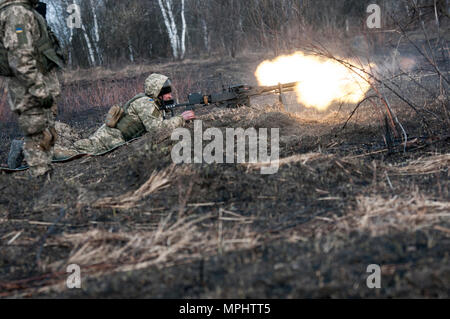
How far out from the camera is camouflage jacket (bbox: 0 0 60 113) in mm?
4516

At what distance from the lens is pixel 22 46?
178 inches

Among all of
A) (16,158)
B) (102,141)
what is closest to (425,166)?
(102,141)

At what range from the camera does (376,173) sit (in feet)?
13.9

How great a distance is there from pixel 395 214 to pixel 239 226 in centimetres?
117

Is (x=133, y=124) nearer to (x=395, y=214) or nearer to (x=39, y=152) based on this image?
(x=39, y=152)

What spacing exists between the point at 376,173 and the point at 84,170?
138 inches

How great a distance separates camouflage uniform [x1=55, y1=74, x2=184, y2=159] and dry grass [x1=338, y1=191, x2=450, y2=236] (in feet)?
11.2

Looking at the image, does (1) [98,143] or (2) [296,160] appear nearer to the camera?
(2) [296,160]

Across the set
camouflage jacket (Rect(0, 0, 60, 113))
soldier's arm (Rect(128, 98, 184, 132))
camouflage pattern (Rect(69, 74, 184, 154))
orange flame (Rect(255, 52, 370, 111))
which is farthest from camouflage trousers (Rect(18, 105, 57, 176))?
orange flame (Rect(255, 52, 370, 111))

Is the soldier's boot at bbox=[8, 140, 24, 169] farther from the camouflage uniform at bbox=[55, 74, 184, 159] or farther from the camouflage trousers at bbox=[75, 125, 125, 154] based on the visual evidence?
the camouflage trousers at bbox=[75, 125, 125, 154]

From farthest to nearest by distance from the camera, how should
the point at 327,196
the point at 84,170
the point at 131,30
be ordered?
the point at 131,30 < the point at 84,170 < the point at 327,196

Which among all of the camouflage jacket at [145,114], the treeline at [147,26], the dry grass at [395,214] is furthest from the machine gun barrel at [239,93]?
the treeline at [147,26]
